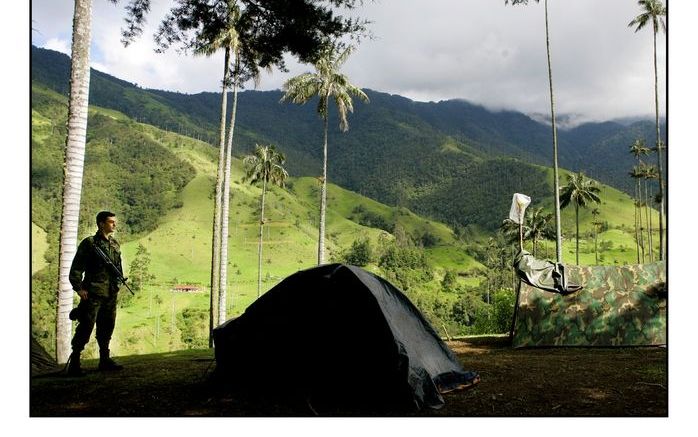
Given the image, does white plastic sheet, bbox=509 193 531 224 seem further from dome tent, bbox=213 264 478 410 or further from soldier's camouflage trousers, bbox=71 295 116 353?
soldier's camouflage trousers, bbox=71 295 116 353

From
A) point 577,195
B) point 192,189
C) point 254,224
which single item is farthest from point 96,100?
point 577,195

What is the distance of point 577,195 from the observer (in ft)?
Answer: 146

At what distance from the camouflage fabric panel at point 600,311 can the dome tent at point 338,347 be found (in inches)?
247

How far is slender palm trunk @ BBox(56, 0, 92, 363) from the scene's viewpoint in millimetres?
8164

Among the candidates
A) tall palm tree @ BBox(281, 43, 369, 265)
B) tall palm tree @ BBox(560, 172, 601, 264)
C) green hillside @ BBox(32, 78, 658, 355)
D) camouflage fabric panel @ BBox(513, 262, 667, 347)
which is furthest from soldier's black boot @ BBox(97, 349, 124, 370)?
tall palm tree @ BBox(560, 172, 601, 264)

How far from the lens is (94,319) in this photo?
7094mm

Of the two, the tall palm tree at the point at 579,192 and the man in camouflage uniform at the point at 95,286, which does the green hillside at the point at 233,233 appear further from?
the man in camouflage uniform at the point at 95,286

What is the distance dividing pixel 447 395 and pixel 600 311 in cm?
748

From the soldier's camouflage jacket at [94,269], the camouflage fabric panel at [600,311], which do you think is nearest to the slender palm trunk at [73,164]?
the soldier's camouflage jacket at [94,269]

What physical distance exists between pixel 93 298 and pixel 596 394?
6631 millimetres

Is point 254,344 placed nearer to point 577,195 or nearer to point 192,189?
point 577,195

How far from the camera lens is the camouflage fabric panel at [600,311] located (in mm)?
11922

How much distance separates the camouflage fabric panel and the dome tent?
20.6 ft

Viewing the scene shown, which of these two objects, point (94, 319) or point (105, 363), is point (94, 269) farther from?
point (105, 363)
